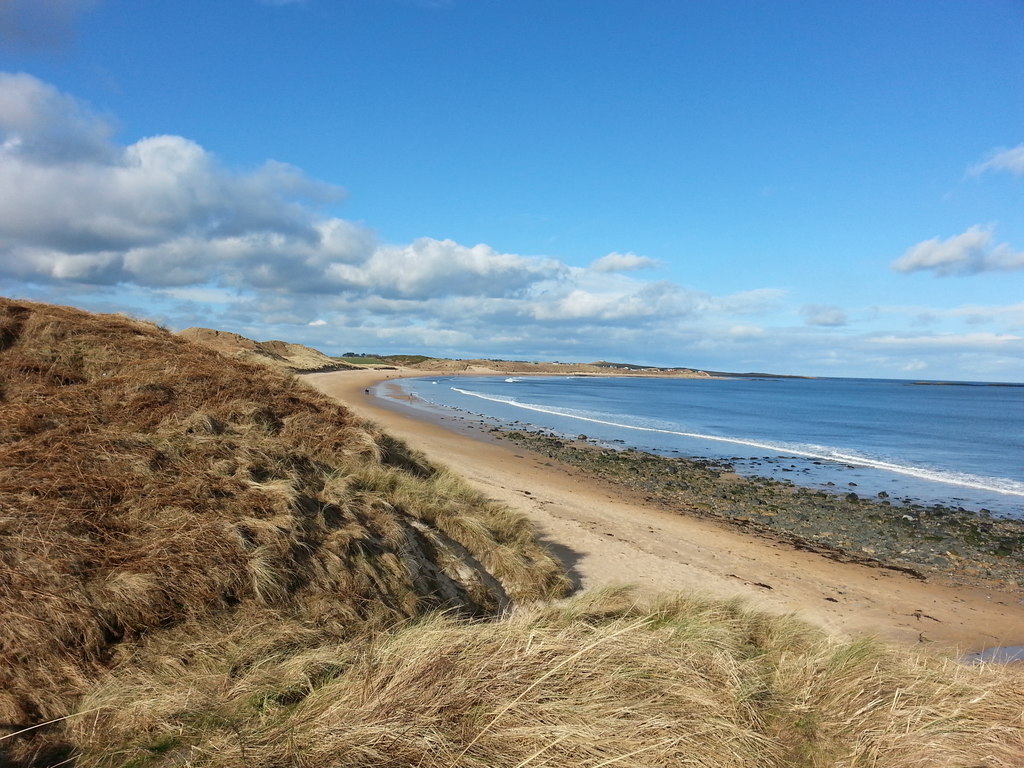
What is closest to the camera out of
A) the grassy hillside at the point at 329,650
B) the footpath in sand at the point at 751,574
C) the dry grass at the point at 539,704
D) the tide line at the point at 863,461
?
the dry grass at the point at 539,704

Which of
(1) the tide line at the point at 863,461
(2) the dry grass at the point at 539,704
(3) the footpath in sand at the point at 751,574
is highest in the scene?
(2) the dry grass at the point at 539,704

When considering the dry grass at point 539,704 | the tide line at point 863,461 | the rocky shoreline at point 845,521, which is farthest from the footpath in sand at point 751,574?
the tide line at point 863,461

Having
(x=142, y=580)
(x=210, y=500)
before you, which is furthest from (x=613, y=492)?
(x=142, y=580)

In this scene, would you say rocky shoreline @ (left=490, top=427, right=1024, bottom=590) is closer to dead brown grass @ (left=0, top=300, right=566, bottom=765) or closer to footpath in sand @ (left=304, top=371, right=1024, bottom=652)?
footpath in sand @ (left=304, top=371, right=1024, bottom=652)

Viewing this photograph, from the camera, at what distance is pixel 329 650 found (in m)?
4.54

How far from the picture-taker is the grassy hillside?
3.36 metres

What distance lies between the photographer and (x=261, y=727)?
3373mm

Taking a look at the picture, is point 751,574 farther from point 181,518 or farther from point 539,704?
point 181,518

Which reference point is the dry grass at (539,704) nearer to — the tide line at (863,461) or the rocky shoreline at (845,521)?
the rocky shoreline at (845,521)

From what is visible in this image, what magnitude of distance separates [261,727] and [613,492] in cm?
1468

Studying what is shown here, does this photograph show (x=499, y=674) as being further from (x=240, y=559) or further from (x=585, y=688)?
(x=240, y=559)

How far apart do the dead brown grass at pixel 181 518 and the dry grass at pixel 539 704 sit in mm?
444

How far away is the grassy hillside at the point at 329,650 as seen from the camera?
3.36 metres

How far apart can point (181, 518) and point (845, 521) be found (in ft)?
50.8
